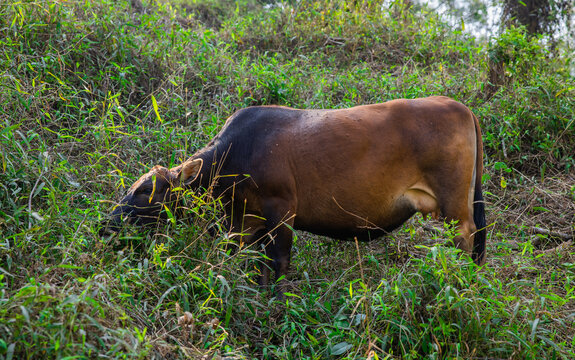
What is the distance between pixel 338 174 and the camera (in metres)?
5.13

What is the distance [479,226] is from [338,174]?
1384 mm

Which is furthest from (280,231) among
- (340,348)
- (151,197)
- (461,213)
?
(461,213)

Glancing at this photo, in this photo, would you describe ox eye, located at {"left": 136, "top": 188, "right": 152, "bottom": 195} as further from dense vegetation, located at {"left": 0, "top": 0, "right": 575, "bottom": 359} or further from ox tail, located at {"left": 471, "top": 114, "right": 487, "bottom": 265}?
ox tail, located at {"left": 471, "top": 114, "right": 487, "bottom": 265}

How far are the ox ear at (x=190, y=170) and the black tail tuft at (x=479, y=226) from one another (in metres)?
2.48

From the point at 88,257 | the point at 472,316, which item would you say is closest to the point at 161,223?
the point at 88,257

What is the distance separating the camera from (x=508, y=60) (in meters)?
7.55

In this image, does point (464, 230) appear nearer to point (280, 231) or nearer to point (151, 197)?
point (280, 231)

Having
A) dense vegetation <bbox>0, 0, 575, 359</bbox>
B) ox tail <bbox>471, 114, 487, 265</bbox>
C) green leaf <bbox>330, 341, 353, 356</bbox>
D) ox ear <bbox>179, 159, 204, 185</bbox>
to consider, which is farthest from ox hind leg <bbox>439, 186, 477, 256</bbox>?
ox ear <bbox>179, 159, 204, 185</bbox>

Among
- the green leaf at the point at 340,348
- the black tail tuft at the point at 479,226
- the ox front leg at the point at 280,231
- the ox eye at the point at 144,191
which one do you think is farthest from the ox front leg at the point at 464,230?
the ox eye at the point at 144,191

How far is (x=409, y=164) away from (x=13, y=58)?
4.42m

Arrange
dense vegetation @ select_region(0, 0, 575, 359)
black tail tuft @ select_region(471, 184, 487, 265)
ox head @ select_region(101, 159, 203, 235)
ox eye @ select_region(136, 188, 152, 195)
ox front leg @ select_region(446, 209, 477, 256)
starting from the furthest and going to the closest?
black tail tuft @ select_region(471, 184, 487, 265), ox front leg @ select_region(446, 209, 477, 256), ox eye @ select_region(136, 188, 152, 195), ox head @ select_region(101, 159, 203, 235), dense vegetation @ select_region(0, 0, 575, 359)

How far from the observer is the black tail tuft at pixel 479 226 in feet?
17.4

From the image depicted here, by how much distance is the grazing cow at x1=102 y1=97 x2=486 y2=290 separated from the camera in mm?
5098

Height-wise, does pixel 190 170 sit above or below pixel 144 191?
above
